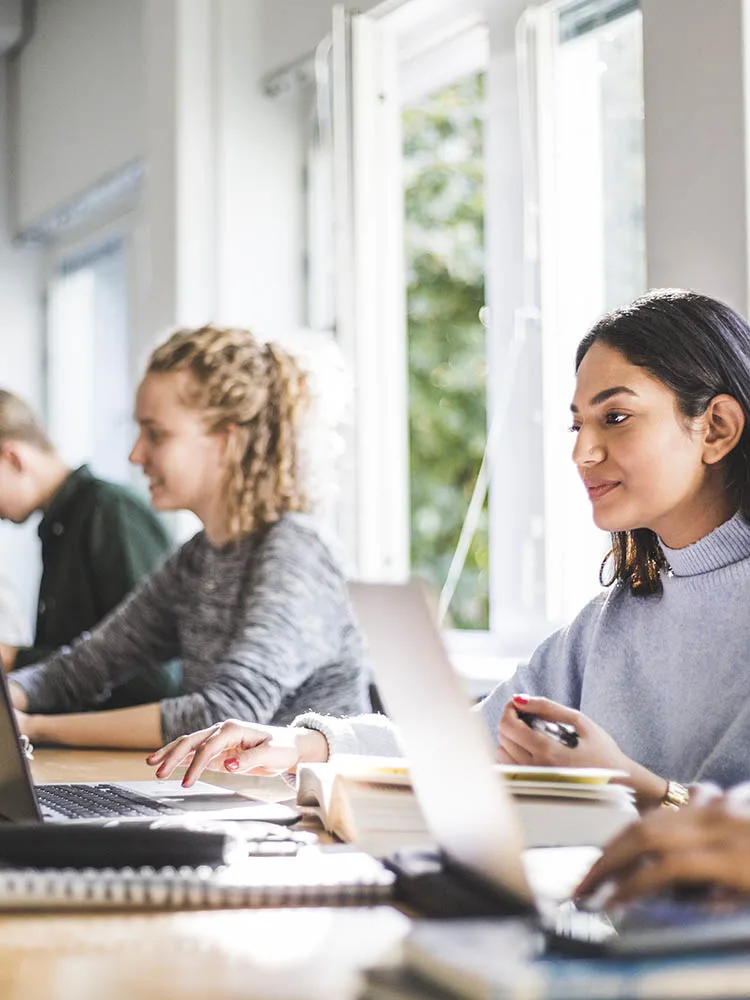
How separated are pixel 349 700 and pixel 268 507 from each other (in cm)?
35

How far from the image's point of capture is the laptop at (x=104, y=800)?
44.9 inches

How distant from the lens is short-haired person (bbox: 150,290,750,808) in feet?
4.81

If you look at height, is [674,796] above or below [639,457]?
below

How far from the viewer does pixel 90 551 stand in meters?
2.94

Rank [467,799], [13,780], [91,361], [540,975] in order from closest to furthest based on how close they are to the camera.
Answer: [540,975] < [467,799] < [13,780] < [91,361]

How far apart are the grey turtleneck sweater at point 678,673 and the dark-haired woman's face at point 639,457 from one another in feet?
0.16

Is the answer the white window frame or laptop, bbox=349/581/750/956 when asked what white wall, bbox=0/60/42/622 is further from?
laptop, bbox=349/581/750/956

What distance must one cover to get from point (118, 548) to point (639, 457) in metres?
1.64

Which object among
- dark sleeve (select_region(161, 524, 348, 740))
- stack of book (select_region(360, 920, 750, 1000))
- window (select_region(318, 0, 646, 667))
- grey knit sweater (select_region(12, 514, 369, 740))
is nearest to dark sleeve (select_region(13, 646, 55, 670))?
grey knit sweater (select_region(12, 514, 369, 740))

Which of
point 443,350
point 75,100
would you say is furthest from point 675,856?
point 443,350

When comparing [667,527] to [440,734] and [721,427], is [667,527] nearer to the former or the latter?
[721,427]

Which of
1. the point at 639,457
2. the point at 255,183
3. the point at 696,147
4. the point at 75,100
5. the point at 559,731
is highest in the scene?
the point at 75,100

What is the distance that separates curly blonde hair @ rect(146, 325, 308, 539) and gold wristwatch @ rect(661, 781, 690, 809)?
1.17 metres

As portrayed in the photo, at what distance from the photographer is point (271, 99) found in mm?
3426
